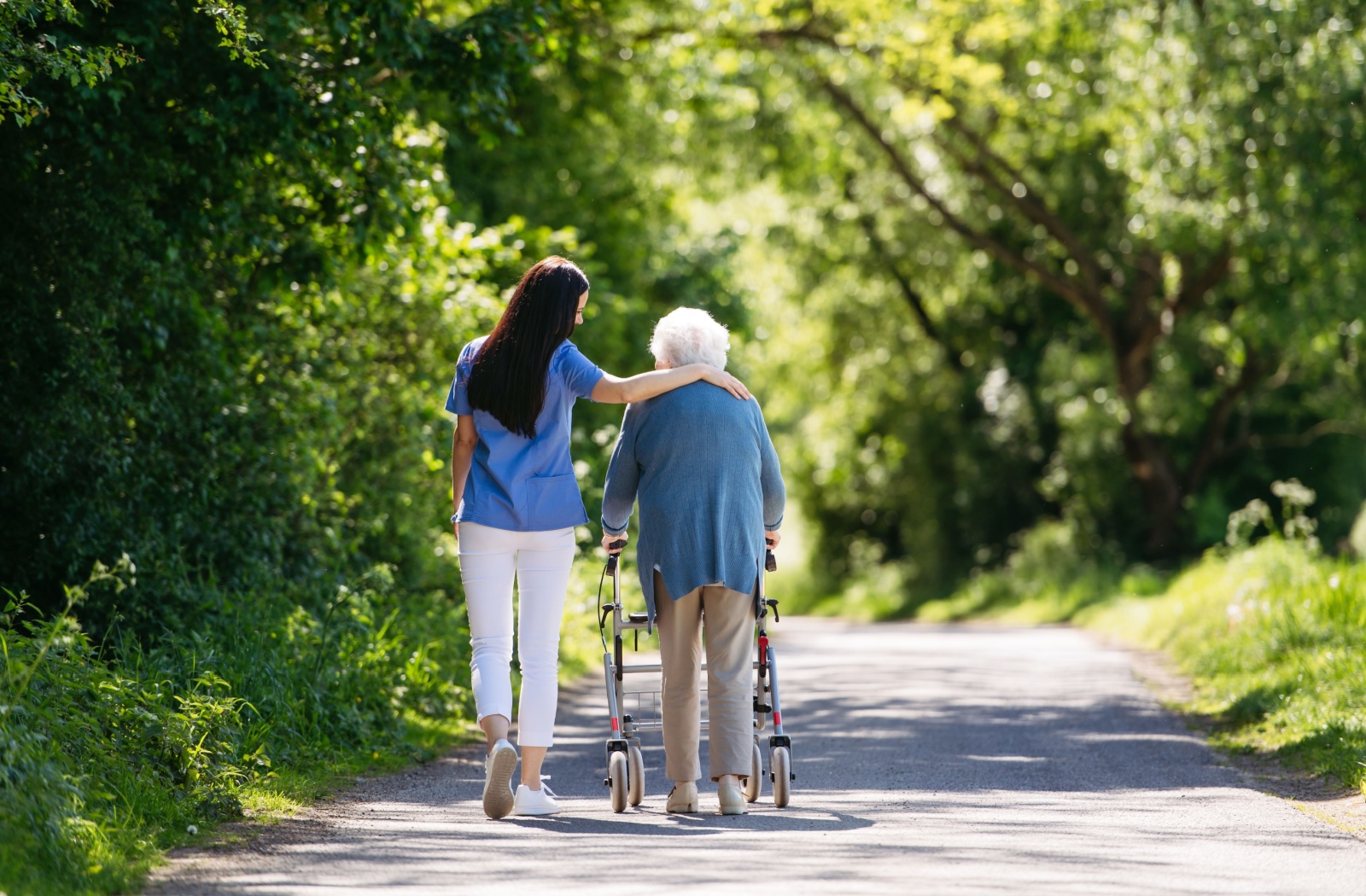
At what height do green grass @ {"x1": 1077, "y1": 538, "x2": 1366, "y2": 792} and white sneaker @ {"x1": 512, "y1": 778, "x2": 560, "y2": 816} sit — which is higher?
green grass @ {"x1": 1077, "y1": 538, "x2": 1366, "y2": 792}

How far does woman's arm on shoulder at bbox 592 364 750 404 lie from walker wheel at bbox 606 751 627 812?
143 centimetres

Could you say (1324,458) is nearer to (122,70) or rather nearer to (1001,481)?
(1001,481)

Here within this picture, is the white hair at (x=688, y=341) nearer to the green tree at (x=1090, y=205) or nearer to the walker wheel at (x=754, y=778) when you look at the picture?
the walker wheel at (x=754, y=778)

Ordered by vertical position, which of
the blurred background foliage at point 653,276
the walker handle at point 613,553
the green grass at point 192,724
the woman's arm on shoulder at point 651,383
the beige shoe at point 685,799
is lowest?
the beige shoe at point 685,799

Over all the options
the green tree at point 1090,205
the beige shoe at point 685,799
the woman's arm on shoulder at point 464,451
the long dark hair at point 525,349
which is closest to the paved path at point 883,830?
the beige shoe at point 685,799

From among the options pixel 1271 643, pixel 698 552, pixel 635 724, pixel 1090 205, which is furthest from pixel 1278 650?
pixel 1090 205

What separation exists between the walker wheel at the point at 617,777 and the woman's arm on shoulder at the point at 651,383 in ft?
4.70

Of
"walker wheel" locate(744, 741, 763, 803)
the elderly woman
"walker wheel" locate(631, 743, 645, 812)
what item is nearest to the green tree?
the elderly woman

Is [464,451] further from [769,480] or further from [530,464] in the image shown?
[769,480]

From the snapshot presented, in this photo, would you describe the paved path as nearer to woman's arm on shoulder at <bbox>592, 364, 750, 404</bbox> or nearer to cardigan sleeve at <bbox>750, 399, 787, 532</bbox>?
cardigan sleeve at <bbox>750, 399, 787, 532</bbox>

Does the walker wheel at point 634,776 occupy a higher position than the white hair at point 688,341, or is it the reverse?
the white hair at point 688,341

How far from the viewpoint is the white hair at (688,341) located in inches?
271

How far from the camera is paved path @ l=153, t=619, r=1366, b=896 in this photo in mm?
5324

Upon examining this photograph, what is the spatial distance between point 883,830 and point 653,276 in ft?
57.4
